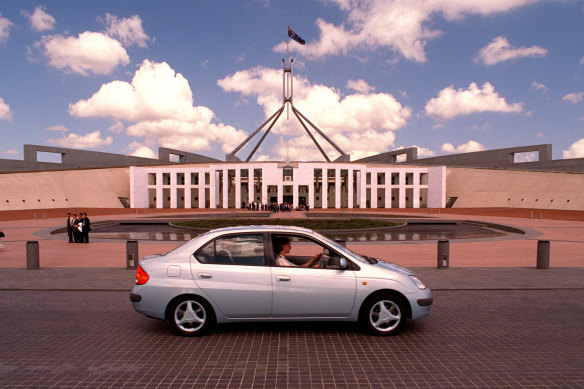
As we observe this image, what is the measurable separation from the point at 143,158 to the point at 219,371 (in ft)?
292

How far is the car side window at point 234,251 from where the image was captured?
5.18 metres

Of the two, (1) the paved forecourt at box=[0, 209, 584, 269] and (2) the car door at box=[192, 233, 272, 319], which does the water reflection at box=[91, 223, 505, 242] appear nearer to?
(1) the paved forecourt at box=[0, 209, 584, 269]

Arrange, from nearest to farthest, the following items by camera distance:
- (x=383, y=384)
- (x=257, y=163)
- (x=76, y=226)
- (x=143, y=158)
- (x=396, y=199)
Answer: (x=383, y=384), (x=76, y=226), (x=257, y=163), (x=396, y=199), (x=143, y=158)

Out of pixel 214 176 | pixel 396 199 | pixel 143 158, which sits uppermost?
pixel 143 158

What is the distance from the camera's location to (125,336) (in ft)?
17.1

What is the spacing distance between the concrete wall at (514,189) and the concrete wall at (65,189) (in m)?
58.6

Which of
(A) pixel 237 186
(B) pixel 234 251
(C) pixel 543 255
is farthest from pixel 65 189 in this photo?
(C) pixel 543 255

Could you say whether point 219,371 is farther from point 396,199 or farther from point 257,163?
point 396,199

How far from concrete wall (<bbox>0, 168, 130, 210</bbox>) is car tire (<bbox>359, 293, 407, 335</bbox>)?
5924cm

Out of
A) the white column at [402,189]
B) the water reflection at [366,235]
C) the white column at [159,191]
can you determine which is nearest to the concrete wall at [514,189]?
the white column at [402,189]

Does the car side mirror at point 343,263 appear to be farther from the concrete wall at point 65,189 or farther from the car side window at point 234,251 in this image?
the concrete wall at point 65,189

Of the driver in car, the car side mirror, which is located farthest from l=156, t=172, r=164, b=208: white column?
the car side mirror

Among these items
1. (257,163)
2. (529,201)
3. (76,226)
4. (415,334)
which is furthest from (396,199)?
(415,334)

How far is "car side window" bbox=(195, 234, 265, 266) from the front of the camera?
5.18 metres
